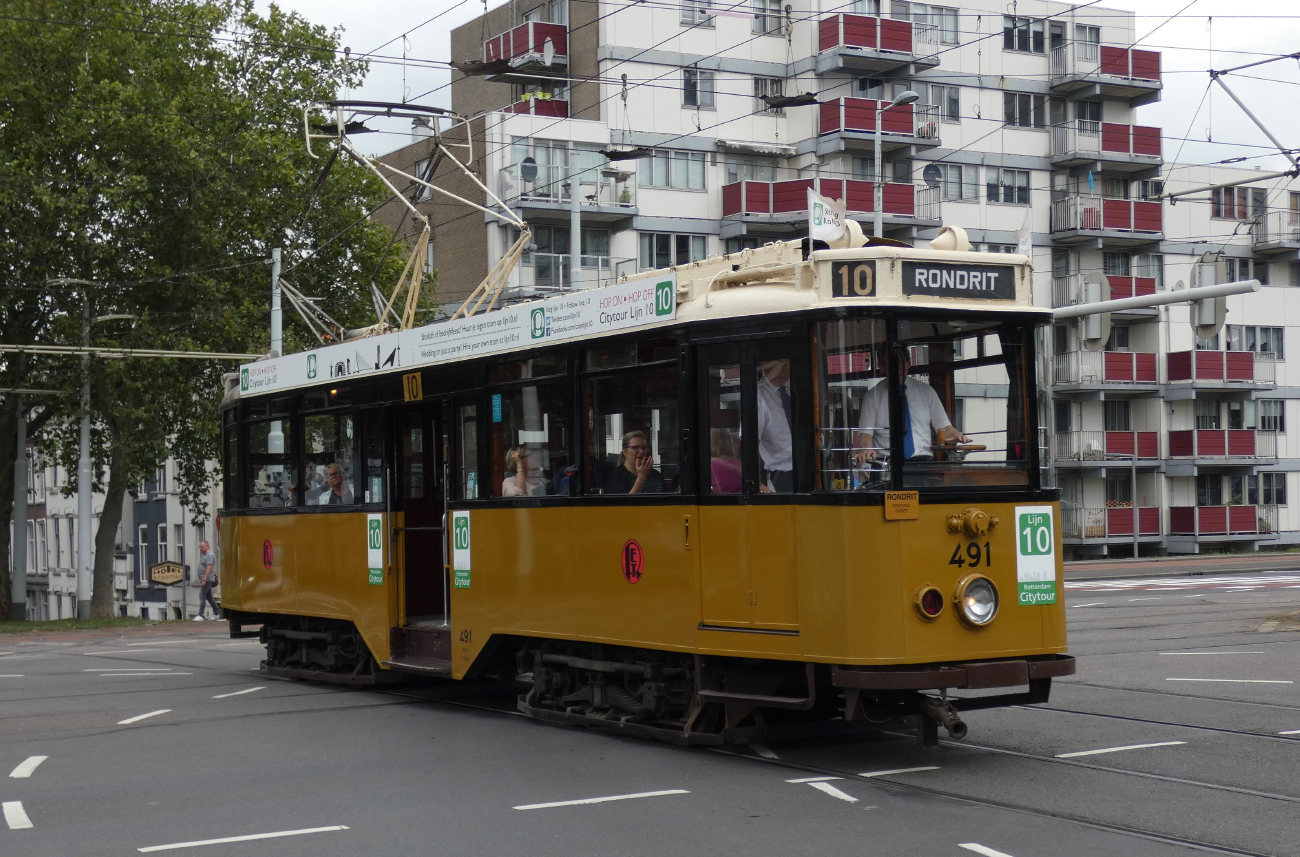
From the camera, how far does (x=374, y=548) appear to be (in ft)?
48.7

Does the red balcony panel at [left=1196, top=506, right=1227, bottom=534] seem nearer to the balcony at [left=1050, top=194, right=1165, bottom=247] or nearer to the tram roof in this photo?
the balcony at [left=1050, top=194, right=1165, bottom=247]

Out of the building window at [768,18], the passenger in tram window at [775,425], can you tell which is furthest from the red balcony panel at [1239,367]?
the passenger in tram window at [775,425]

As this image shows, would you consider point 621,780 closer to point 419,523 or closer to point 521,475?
point 521,475

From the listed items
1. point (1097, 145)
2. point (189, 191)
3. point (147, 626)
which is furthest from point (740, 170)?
point (147, 626)

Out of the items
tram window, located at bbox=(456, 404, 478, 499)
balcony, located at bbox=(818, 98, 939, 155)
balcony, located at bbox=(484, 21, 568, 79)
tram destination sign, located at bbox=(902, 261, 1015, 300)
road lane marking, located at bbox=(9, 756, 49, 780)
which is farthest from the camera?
balcony, located at bbox=(818, 98, 939, 155)

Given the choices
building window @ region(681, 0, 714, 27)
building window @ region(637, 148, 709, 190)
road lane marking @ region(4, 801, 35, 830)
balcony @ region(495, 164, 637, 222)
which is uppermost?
building window @ region(681, 0, 714, 27)

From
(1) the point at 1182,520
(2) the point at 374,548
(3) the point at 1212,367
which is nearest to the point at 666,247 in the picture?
(3) the point at 1212,367

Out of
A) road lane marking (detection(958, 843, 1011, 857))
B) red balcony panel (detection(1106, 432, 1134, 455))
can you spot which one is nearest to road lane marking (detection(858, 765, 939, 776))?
road lane marking (detection(958, 843, 1011, 857))

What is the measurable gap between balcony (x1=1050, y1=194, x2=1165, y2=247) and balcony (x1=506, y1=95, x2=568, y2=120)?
56.7ft

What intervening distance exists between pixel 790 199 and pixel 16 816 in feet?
136

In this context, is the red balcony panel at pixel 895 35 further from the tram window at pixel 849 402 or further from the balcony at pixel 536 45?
the tram window at pixel 849 402

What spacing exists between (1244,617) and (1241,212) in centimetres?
3873

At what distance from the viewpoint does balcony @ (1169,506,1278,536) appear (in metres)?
55.4

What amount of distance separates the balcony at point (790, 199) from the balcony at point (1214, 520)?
1485 cm
